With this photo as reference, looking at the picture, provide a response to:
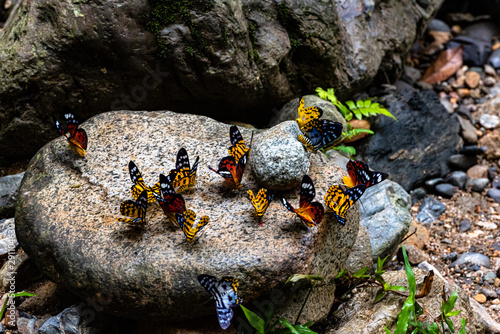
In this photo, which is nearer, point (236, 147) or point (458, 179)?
point (236, 147)

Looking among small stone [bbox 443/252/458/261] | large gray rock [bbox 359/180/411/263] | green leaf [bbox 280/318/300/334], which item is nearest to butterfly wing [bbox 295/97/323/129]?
large gray rock [bbox 359/180/411/263]

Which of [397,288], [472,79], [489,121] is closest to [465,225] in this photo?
[489,121]

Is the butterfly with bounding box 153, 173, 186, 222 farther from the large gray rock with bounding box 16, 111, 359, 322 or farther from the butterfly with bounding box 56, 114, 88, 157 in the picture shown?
the butterfly with bounding box 56, 114, 88, 157

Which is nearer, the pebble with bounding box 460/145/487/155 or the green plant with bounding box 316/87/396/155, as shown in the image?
the green plant with bounding box 316/87/396/155

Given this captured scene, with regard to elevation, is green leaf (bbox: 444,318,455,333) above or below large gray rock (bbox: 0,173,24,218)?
below

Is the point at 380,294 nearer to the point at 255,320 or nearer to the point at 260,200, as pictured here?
the point at 255,320

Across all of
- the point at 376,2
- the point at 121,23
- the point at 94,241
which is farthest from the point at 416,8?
the point at 94,241
